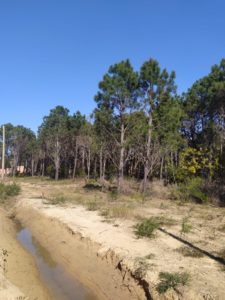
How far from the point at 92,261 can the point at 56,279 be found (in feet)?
4.02

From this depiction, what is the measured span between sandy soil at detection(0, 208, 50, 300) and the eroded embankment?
3.83ft

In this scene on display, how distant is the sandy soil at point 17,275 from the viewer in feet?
25.0

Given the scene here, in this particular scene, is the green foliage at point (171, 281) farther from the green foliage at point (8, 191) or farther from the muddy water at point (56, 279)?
the green foliage at point (8, 191)

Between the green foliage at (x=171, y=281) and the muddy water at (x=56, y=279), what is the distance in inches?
77.1

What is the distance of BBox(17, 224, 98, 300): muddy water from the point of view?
30.1 feet

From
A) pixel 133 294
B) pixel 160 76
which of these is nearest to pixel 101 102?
pixel 160 76

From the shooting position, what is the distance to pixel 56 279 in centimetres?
1043

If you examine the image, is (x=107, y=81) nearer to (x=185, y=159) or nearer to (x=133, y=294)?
(x=185, y=159)

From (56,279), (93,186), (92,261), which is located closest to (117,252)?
(92,261)

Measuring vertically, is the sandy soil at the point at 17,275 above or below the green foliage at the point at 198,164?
below

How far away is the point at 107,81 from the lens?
82.1 feet

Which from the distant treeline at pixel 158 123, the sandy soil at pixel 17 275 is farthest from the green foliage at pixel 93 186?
the sandy soil at pixel 17 275

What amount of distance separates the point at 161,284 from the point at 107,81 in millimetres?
18965

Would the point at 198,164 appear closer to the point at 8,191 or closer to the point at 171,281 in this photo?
the point at 8,191
